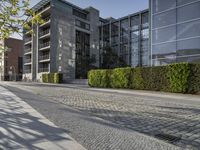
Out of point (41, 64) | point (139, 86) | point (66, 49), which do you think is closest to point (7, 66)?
point (41, 64)

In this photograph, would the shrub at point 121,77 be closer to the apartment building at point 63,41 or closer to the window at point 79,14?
the apartment building at point 63,41

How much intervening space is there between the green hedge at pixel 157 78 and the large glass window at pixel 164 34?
5047 mm

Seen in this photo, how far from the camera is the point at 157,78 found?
68.5 feet

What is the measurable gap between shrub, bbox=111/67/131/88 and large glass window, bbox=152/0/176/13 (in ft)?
26.6

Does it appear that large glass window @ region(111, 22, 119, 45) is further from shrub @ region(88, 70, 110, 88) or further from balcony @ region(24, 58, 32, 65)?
shrub @ region(88, 70, 110, 88)

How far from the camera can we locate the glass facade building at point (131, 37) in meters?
51.4

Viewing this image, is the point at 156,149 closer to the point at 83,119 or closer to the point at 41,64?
the point at 83,119

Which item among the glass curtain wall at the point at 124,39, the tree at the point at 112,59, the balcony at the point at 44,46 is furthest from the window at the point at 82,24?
the tree at the point at 112,59

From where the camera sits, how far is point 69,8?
55312 millimetres

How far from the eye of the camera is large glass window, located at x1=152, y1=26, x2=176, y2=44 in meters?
24.6

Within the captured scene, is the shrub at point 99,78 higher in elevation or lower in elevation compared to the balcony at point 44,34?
lower

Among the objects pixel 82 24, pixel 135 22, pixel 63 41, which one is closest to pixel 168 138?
pixel 63 41

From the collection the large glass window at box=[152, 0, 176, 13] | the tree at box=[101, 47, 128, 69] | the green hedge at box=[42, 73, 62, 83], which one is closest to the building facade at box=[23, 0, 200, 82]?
the green hedge at box=[42, 73, 62, 83]

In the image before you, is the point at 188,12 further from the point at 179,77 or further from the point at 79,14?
the point at 79,14
